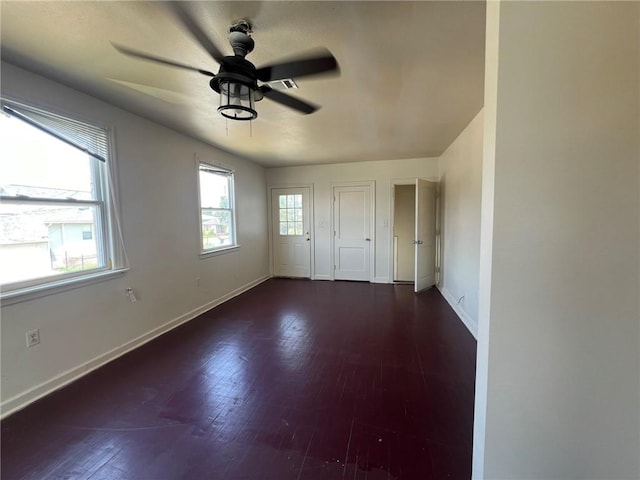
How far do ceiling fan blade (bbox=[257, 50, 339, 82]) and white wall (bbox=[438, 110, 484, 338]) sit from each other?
211 cm

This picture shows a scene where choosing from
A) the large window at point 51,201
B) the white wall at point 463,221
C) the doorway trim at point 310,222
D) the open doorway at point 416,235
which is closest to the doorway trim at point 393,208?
the open doorway at point 416,235

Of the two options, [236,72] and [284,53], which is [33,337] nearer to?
[236,72]

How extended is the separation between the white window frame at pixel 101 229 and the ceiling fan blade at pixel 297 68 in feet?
6.24

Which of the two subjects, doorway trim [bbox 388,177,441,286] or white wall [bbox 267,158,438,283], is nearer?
doorway trim [bbox 388,177,441,286]

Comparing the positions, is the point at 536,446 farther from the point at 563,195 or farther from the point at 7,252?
the point at 7,252

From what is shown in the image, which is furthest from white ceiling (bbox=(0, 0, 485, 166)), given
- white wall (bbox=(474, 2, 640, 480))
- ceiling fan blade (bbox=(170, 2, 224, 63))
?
white wall (bbox=(474, 2, 640, 480))

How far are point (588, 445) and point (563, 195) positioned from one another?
0.93m

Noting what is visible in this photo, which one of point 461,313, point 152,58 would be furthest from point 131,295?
point 461,313

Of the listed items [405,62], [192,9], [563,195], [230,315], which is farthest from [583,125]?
[230,315]

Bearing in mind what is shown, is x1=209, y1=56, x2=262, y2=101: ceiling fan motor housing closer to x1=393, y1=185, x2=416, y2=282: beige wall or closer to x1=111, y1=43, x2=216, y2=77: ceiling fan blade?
x1=111, y1=43, x2=216, y2=77: ceiling fan blade

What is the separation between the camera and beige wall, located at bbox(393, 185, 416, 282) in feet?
19.4

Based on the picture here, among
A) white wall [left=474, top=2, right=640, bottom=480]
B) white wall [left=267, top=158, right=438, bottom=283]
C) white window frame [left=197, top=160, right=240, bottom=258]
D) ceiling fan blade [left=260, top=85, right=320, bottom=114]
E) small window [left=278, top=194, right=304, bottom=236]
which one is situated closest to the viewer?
white wall [left=474, top=2, right=640, bottom=480]

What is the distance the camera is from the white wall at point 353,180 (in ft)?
17.0

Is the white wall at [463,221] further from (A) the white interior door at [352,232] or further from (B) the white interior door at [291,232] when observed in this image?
(B) the white interior door at [291,232]
